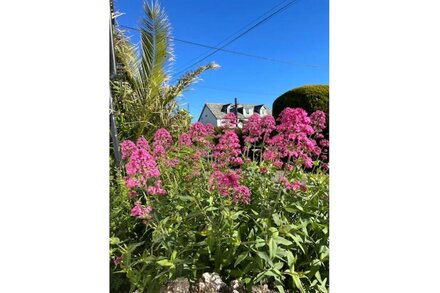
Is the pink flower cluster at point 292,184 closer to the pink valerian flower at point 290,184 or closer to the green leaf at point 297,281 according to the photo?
the pink valerian flower at point 290,184

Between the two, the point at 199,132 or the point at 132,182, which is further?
the point at 199,132

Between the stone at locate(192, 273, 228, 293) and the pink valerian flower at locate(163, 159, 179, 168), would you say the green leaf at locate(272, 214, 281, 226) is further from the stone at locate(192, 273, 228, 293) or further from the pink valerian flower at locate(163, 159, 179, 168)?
the pink valerian flower at locate(163, 159, 179, 168)

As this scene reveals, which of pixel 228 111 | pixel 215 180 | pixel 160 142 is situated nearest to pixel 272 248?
pixel 215 180

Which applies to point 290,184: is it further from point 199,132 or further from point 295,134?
point 199,132

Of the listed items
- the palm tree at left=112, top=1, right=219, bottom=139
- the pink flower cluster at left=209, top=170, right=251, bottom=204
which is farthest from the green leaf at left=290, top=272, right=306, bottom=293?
the palm tree at left=112, top=1, right=219, bottom=139
